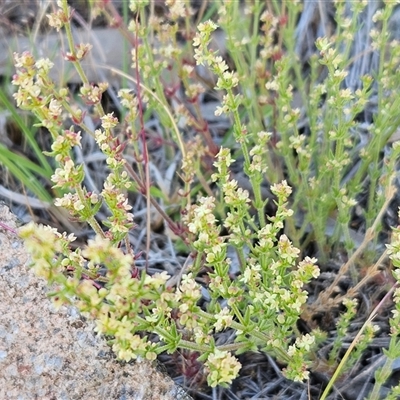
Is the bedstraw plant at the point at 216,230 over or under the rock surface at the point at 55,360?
over

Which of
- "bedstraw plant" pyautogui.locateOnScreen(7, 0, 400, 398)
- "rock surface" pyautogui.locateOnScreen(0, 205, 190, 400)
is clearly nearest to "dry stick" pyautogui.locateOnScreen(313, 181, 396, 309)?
"bedstraw plant" pyautogui.locateOnScreen(7, 0, 400, 398)

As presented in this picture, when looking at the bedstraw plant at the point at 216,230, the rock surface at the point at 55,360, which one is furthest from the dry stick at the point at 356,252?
the rock surface at the point at 55,360

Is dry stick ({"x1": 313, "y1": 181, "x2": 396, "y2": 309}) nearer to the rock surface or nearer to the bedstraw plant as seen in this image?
the bedstraw plant

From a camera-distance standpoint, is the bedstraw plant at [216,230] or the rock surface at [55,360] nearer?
the bedstraw plant at [216,230]

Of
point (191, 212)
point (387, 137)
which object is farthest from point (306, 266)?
point (387, 137)

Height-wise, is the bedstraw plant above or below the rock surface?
above

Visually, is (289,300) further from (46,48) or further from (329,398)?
(46,48)

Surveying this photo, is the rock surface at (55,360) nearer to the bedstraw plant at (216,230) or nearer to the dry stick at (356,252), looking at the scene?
the bedstraw plant at (216,230)

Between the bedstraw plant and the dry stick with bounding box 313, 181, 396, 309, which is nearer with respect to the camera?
the bedstraw plant

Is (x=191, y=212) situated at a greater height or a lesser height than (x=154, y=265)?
greater
